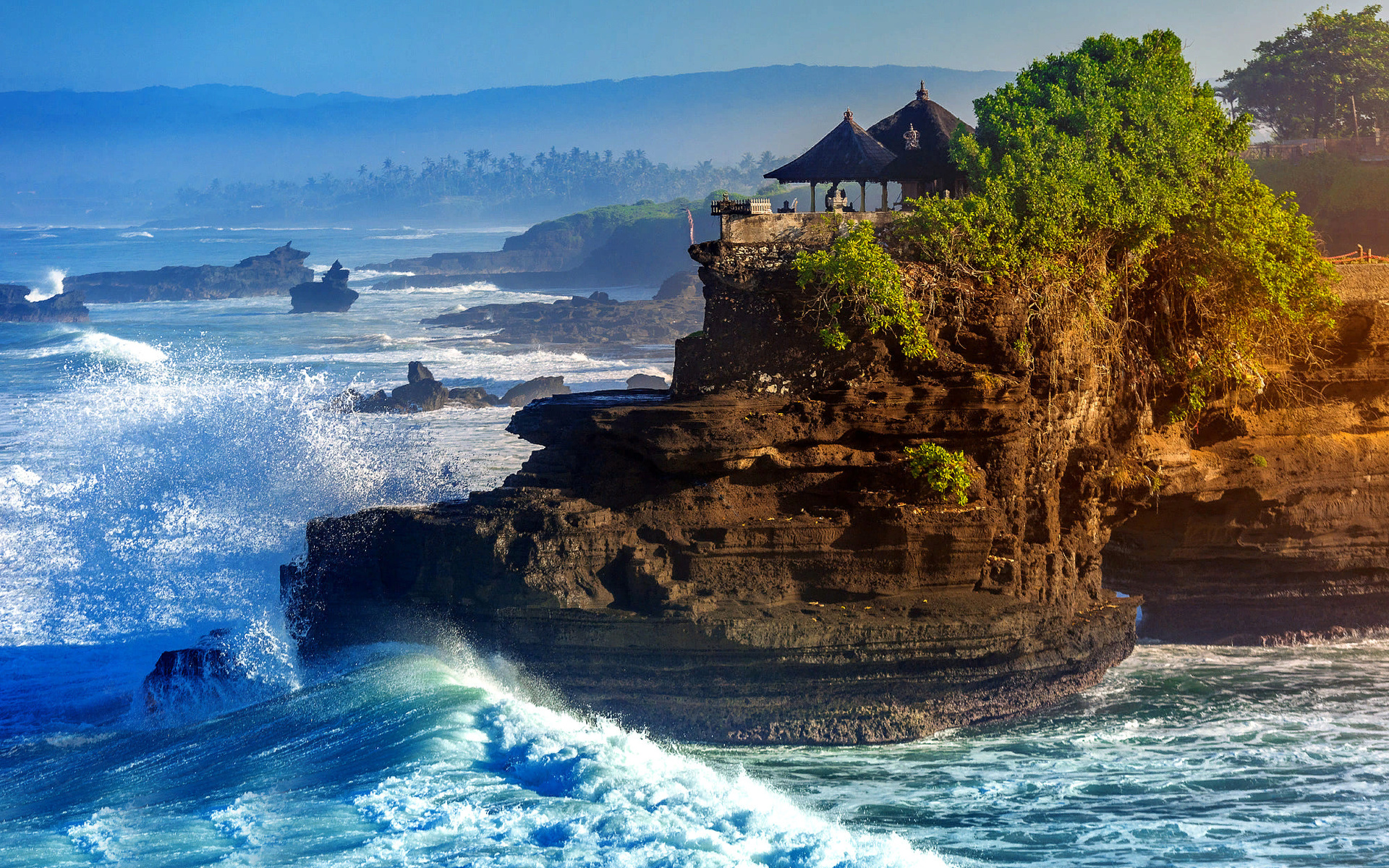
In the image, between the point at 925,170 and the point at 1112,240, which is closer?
the point at 1112,240

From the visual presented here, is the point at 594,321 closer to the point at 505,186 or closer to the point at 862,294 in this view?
the point at 862,294

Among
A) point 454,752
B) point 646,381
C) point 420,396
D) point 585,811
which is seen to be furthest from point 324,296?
point 585,811

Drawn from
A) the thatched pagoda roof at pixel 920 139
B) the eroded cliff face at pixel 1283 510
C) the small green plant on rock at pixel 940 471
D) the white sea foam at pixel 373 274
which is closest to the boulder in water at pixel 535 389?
the thatched pagoda roof at pixel 920 139

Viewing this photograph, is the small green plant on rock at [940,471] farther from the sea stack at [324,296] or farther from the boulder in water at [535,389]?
the sea stack at [324,296]

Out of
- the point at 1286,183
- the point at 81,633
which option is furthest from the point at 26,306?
the point at 1286,183

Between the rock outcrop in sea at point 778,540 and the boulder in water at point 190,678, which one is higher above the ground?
the rock outcrop in sea at point 778,540

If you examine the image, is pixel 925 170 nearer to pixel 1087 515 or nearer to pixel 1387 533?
pixel 1087 515
